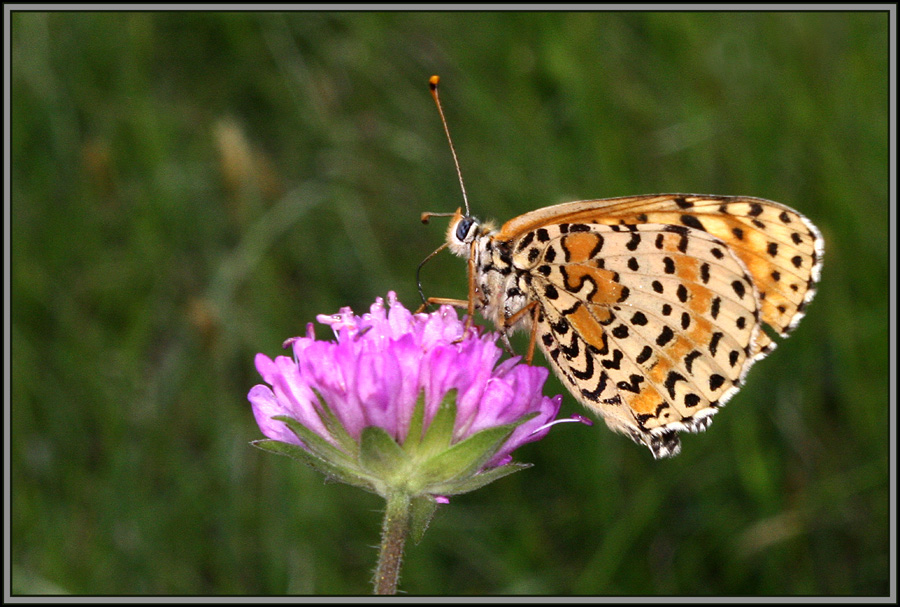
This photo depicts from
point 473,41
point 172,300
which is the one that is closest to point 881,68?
point 473,41

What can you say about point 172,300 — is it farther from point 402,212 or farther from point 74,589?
point 74,589

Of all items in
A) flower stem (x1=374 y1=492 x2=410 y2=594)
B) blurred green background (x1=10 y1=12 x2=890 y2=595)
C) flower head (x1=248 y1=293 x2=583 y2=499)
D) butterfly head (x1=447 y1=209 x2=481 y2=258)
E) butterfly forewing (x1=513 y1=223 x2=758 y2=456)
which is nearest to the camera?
flower stem (x1=374 y1=492 x2=410 y2=594)

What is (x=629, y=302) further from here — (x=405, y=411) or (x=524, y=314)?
(x=405, y=411)

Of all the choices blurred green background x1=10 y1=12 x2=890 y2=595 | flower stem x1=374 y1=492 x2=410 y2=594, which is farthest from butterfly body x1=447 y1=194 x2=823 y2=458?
blurred green background x1=10 y1=12 x2=890 y2=595

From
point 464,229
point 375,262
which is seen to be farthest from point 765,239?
point 375,262

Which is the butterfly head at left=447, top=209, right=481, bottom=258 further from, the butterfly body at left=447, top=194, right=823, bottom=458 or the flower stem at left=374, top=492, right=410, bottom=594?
the flower stem at left=374, top=492, right=410, bottom=594

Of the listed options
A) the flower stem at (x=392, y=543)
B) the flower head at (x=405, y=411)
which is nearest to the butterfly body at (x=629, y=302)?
the flower head at (x=405, y=411)

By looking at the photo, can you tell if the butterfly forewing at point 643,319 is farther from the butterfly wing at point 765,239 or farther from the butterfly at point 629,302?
the butterfly wing at point 765,239
